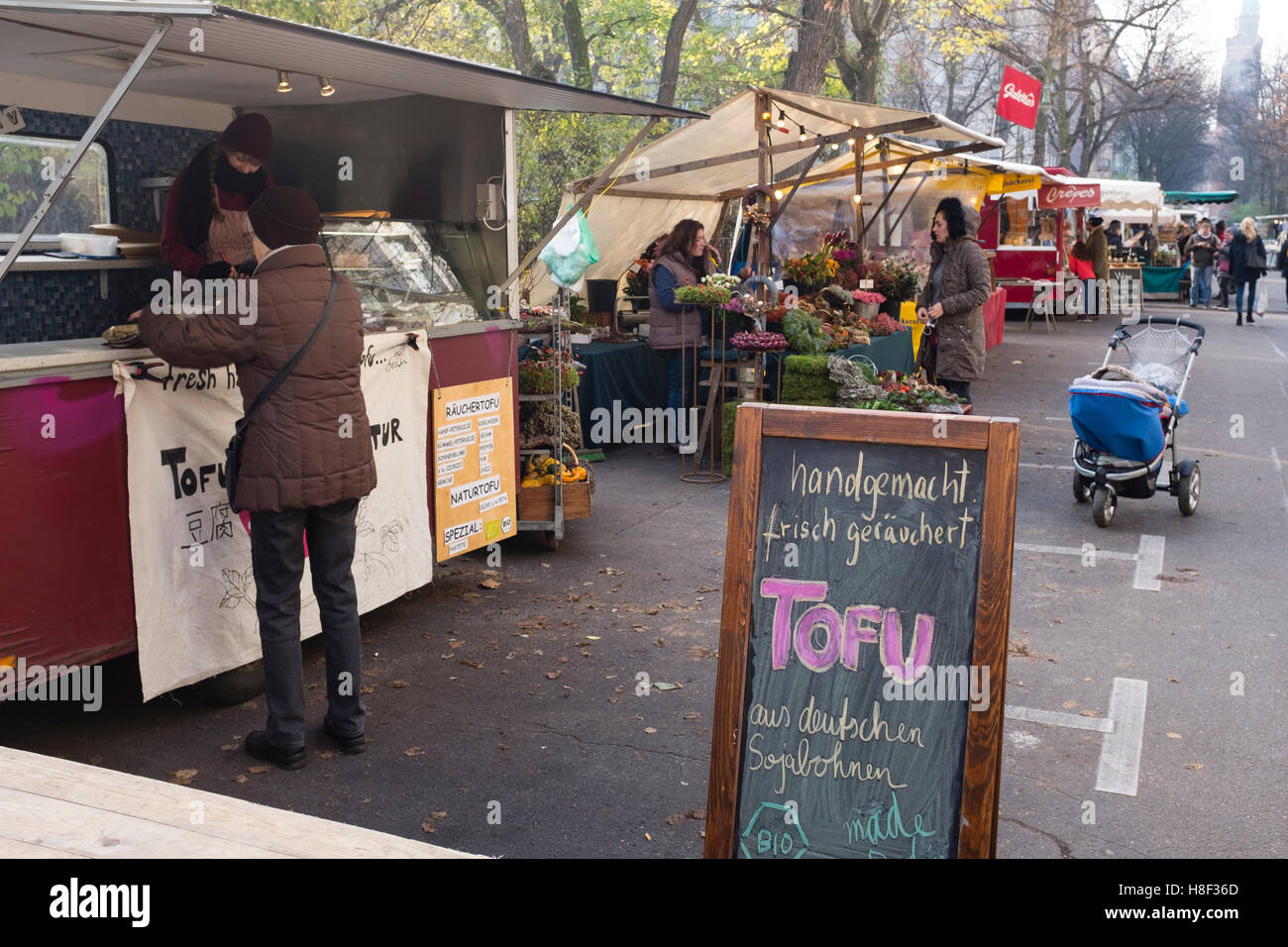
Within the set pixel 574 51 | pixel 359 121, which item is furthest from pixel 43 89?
pixel 574 51

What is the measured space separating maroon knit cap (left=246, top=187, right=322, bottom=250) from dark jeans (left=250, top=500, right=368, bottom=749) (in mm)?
1016

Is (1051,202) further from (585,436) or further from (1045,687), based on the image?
(1045,687)

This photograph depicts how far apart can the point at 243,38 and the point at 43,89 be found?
2.76 meters

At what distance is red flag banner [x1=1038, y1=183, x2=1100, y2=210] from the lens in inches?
992

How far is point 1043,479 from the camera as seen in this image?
32.6ft

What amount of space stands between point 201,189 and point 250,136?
1.38 feet

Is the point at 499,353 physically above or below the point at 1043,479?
above

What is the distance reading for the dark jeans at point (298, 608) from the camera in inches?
178

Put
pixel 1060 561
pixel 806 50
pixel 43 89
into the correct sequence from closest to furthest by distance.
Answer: pixel 43 89 < pixel 1060 561 < pixel 806 50

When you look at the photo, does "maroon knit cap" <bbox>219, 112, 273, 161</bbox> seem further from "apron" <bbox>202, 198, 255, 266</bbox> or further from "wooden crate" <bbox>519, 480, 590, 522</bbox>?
"wooden crate" <bbox>519, 480, 590, 522</bbox>

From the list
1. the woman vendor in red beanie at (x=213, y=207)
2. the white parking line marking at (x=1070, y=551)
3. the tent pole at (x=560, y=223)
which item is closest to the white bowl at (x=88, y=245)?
the woman vendor in red beanie at (x=213, y=207)

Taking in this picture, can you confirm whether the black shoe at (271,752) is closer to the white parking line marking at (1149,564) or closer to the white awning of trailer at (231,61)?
the white awning of trailer at (231,61)

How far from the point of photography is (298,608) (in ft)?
15.2

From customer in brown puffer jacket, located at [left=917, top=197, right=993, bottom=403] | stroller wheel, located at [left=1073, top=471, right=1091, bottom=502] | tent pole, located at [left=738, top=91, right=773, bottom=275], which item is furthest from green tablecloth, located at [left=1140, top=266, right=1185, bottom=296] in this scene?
stroller wheel, located at [left=1073, top=471, right=1091, bottom=502]
